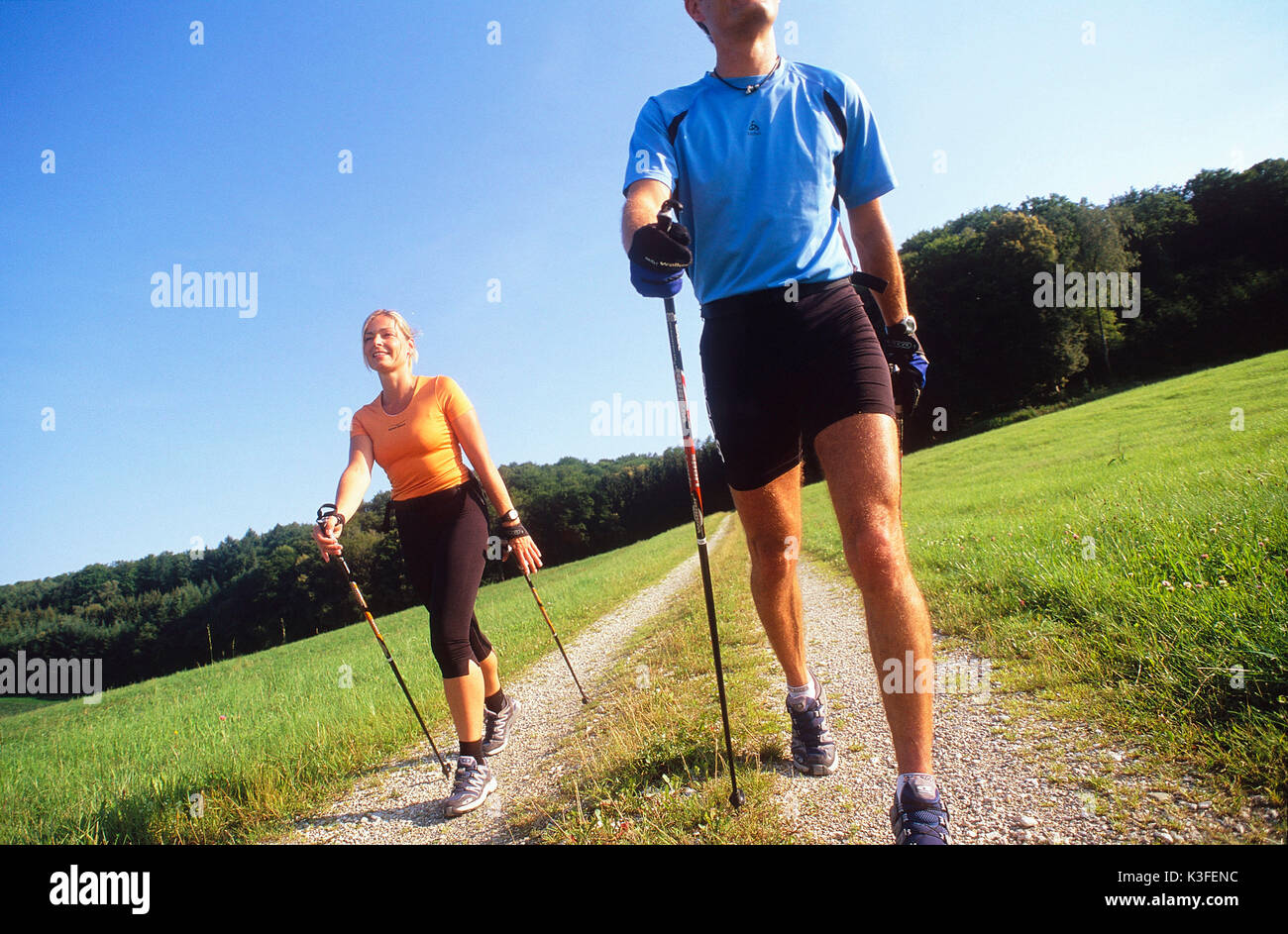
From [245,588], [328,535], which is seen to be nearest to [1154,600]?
[328,535]

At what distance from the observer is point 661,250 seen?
238 cm

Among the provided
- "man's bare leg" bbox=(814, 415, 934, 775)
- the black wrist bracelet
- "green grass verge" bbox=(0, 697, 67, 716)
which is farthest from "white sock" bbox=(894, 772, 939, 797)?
Answer: "green grass verge" bbox=(0, 697, 67, 716)

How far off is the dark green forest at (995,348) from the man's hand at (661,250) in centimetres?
4565

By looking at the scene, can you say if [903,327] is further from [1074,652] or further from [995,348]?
[995,348]

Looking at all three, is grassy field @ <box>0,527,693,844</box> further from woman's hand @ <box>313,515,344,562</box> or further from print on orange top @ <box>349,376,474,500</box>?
print on orange top @ <box>349,376,474,500</box>

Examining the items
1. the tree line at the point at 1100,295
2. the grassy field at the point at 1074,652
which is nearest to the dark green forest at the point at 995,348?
the tree line at the point at 1100,295

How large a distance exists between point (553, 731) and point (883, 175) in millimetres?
4249

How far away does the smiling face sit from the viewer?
417cm

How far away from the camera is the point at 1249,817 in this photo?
1.71 meters

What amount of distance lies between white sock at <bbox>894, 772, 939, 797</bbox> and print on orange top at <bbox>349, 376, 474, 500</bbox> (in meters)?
3.13

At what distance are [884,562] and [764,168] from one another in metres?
1.77

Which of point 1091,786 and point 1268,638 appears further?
point 1268,638
